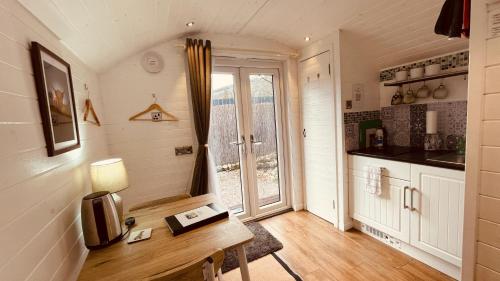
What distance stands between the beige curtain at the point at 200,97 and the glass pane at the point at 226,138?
0.22 meters

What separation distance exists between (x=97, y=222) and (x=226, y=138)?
171 centimetres

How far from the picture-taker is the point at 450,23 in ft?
4.30

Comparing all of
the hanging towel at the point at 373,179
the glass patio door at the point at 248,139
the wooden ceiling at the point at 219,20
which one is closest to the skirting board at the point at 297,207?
the glass patio door at the point at 248,139

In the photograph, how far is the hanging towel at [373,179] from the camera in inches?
84.7

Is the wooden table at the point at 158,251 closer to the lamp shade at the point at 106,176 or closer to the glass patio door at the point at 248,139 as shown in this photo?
the lamp shade at the point at 106,176

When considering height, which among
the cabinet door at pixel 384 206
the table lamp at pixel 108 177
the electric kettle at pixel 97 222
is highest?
the table lamp at pixel 108 177

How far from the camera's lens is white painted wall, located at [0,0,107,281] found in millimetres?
727

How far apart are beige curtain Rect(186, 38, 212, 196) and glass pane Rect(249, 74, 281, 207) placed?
654 millimetres

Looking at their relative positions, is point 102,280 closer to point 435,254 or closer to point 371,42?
point 435,254

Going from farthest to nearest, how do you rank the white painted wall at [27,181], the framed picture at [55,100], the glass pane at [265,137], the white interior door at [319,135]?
the glass pane at [265,137] → the white interior door at [319,135] → the framed picture at [55,100] → the white painted wall at [27,181]

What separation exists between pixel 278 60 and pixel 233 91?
714 millimetres

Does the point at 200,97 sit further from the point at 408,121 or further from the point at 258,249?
the point at 408,121

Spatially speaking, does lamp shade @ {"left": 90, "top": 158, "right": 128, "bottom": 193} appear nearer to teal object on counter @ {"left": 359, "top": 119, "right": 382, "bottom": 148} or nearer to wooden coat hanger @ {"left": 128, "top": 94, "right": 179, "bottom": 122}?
wooden coat hanger @ {"left": 128, "top": 94, "right": 179, "bottom": 122}

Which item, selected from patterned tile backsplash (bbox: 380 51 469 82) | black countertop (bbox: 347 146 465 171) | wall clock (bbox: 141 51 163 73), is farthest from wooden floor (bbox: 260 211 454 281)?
wall clock (bbox: 141 51 163 73)
